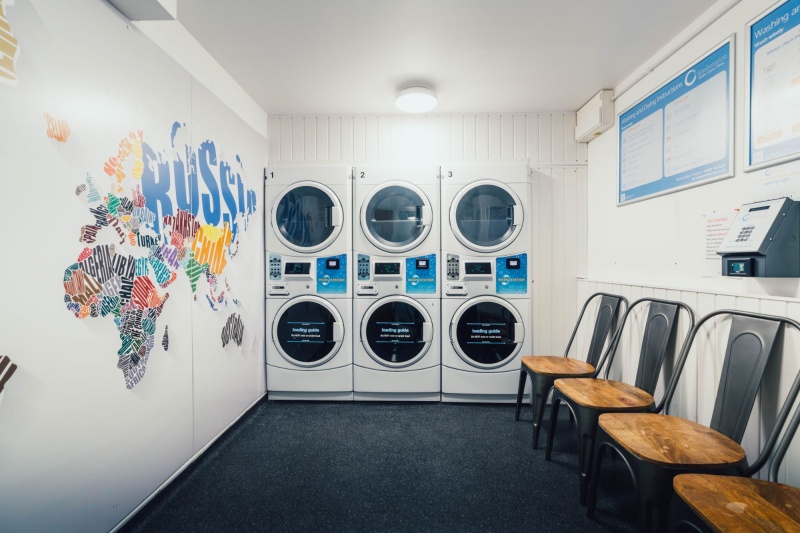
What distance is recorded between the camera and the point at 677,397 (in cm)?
188

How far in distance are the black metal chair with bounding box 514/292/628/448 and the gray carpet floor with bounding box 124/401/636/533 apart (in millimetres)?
287

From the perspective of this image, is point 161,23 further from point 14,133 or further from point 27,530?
point 27,530

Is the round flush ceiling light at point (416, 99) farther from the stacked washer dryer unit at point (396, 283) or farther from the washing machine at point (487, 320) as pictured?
the washing machine at point (487, 320)

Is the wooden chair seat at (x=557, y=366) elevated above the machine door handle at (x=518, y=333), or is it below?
below

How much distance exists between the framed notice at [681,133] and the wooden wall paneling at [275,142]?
2.76 meters

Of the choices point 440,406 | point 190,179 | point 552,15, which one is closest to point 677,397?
point 440,406

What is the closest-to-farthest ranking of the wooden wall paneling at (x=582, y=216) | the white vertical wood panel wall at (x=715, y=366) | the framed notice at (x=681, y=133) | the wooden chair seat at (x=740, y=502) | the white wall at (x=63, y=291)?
the wooden chair seat at (x=740, y=502), the white wall at (x=63, y=291), the white vertical wood panel wall at (x=715, y=366), the framed notice at (x=681, y=133), the wooden wall paneling at (x=582, y=216)

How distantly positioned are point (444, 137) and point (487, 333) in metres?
1.73

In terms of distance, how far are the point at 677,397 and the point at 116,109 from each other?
3.05 m

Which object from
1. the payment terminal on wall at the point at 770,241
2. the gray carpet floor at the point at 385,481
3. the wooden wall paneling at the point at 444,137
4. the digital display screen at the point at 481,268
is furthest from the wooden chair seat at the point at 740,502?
the wooden wall paneling at the point at 444,137

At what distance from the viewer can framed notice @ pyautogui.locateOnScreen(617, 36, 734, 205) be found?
66.9 inches

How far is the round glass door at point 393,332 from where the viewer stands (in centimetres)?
285

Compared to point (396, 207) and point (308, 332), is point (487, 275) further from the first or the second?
point (308, 332)

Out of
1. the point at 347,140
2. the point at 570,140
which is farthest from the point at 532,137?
the point at 347,140
